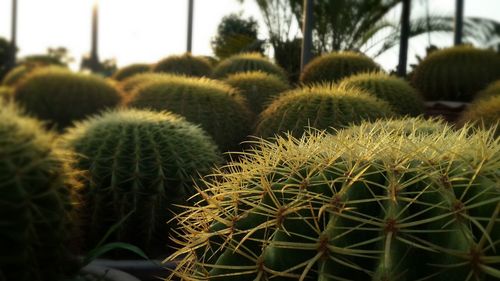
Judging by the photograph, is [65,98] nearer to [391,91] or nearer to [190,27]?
[190,27]

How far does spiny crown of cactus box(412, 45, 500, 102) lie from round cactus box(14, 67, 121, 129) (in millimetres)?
2675

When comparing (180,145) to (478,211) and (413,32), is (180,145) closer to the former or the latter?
(478,211)

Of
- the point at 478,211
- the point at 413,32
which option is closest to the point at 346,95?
the point at 478,211

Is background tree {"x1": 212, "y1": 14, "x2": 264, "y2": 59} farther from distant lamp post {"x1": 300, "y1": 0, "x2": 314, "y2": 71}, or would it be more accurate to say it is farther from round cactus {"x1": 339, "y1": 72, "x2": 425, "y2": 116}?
round cactus {"x1": 339, "y1": 72, "x2": 425, "y2": 116}

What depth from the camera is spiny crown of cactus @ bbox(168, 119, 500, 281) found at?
1.19 metres

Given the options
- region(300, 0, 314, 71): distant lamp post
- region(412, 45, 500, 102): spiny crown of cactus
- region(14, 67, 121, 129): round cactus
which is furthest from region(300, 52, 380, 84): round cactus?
region(14, 67, 121, 129): round cactus

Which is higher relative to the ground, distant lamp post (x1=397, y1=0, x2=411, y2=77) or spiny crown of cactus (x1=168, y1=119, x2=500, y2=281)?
distant lamp post (x1=397, y1=0, x2=411, y2=77)

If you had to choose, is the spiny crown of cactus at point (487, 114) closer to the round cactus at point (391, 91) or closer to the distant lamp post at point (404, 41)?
the round cactus at point (391, 91)

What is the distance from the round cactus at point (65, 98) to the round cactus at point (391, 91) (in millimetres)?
2626

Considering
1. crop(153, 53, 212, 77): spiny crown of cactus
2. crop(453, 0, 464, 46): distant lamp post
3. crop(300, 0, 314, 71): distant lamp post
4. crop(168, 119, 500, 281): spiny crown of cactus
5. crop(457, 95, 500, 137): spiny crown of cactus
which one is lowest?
crop(168, 119, 500, 281): spiny crown of cactus

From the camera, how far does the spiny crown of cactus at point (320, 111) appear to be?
123 inches

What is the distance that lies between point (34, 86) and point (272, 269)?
521cm

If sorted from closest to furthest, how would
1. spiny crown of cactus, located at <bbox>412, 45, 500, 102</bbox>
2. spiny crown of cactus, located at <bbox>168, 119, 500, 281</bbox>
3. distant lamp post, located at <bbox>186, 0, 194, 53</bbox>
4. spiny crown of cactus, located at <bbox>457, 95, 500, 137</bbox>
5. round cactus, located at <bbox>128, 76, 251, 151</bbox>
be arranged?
1. spiny crown of cactus, located at <bbox>168, 119, 500, 281</bbox>
2. spiny crown of cactus, located at <bbox>457, 95, 500, 137</bbox>
3. round cactus, located at <bbox>128, 76, 251, 151</bbox>
4. spiny crown of cactus, located at <bbox>412, 45, 500, 102</bbox>
5. distant lamp post, located at <bbox>186, 0, 194, 53</bbox>

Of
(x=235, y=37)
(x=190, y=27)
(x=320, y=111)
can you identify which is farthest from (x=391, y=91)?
(x=235, y=37)
